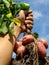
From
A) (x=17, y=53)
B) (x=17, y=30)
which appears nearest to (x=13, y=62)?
(x=17, y=53)

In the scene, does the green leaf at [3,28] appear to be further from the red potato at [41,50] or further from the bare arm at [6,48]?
the red potato at [41,50]

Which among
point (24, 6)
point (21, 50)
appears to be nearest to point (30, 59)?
point (21, 50)

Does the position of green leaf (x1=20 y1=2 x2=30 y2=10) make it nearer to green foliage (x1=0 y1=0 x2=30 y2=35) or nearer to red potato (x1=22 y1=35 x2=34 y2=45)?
green foliage (x1=0 y1=0 x2=30 y2=35)

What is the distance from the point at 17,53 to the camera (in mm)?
1039

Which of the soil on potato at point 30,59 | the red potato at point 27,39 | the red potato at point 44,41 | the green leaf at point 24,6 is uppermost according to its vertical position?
the green leaf at point 24,6

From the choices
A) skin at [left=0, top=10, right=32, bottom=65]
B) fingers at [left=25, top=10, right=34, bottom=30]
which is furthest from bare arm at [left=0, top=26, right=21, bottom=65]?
fingers at [left=25, top=10, right=34, bottom=30]

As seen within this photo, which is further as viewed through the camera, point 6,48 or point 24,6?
point 24,6

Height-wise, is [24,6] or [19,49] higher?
[24,6]

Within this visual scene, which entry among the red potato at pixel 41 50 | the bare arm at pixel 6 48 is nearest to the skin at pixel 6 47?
the bare arm at pixel 6 48

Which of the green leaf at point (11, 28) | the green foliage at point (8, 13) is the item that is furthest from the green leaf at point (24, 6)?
the green leaf at point (11, 28)

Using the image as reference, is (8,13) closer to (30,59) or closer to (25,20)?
(25,20)

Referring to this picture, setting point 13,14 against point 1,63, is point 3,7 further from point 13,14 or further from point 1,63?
point 1,63

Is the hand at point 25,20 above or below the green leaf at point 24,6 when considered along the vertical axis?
below

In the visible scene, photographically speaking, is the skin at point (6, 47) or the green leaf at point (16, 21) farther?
the green leaf at point (16, 21)
